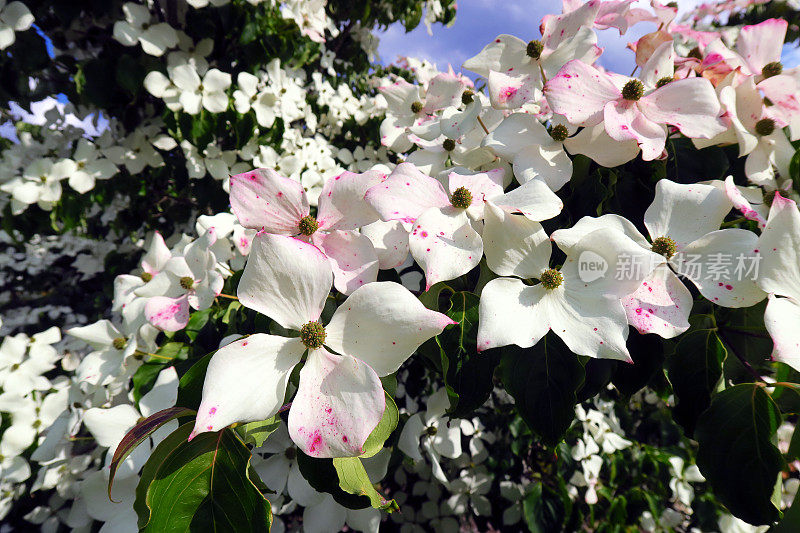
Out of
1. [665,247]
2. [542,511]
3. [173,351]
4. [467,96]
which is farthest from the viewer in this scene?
[542,511]

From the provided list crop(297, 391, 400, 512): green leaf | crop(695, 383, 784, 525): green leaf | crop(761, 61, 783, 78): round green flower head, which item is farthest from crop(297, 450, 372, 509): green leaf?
crop(761, 61, 783, 78): round green flower head

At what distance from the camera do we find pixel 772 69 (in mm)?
787

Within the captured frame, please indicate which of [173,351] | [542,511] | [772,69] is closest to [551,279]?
[772,69]

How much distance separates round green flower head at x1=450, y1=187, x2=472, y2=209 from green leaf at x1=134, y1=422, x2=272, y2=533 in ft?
1.45

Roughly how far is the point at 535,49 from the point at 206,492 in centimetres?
90

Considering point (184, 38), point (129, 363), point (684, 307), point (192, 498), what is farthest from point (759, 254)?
point (184, 38)

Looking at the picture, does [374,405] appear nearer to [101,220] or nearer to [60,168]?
[60,168]

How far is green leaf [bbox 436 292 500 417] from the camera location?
602mm

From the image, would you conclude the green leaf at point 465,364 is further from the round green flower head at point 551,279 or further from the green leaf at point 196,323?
the green leaf at point 196,323

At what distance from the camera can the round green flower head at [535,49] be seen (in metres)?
0.78

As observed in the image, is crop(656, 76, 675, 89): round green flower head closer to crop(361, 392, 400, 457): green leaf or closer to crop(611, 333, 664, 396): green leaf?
crop(611, 333, 664, 396): green leaf

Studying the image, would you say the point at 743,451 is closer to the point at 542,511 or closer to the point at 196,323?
the point at 196,323

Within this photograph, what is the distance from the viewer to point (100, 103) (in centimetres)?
165

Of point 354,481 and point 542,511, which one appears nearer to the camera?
point 354,481
